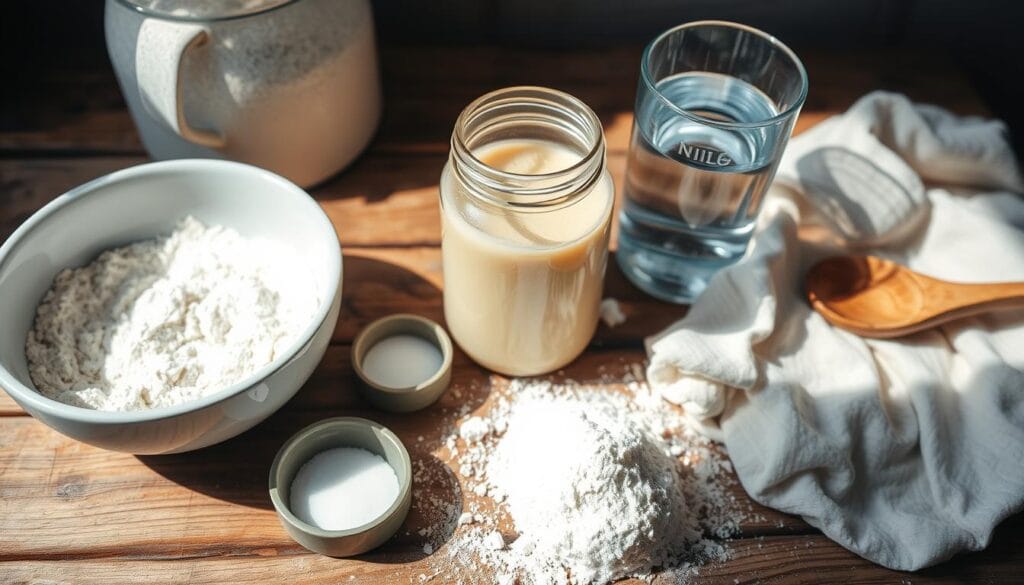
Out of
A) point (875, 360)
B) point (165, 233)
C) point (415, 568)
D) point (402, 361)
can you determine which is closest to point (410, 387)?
point (402, 361)

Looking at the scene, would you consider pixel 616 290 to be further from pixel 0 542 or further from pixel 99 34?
pixel 99 34

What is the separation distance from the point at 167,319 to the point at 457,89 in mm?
534

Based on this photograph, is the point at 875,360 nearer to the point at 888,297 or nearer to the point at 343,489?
the point at 888,297

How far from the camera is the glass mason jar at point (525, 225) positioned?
72 centimetres

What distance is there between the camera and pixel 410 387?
0.80 m

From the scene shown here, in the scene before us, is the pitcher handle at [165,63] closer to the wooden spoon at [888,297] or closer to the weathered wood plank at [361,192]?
the weathered wood plank at [361,192]

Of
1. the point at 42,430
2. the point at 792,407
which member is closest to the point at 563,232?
the point at 792,407

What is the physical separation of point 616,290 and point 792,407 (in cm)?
24

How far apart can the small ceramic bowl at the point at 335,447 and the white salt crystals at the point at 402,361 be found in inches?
2.7

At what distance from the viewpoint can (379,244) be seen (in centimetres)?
98

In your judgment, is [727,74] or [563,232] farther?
[727,74]

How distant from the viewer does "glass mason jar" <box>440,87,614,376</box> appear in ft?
2.37

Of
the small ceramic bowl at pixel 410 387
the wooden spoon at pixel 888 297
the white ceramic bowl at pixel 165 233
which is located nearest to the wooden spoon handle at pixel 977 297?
the wooden spoon at pixel 888 297

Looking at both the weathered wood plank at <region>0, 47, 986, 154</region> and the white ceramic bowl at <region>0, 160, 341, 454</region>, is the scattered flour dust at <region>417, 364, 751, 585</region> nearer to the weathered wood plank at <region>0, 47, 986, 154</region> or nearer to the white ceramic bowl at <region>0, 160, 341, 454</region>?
the white ceramic bowl at <region>0, 160, 341, 454</region>
